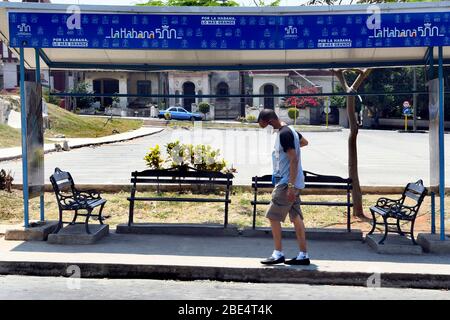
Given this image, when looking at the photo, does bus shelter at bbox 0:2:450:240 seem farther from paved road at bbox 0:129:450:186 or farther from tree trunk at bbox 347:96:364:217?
paved road at bbox 0:129:450:186

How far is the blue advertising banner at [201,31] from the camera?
811 centimetres

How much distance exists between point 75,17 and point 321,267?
14.7 feet

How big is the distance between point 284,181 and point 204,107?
56949 mm

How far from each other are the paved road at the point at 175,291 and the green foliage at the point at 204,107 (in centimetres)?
5651

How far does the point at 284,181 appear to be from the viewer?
Answer: 7051 mm

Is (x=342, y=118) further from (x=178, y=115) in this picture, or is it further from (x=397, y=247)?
(x=397, y=247)

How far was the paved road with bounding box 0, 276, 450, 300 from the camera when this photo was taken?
627 centimetres

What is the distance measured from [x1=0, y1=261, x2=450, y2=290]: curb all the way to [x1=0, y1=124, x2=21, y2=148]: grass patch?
2143cm

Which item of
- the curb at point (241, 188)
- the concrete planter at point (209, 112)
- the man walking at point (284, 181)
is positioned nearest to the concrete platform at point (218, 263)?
the man walking at point (284, 181)

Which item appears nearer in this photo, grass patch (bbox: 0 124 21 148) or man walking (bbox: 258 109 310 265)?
man walking (bbox: 258 109 310 265)

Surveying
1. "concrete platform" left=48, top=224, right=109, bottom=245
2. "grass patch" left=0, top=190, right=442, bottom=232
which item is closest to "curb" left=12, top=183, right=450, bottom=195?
"grass patch" left=0, top=190, right=442, bottom=232

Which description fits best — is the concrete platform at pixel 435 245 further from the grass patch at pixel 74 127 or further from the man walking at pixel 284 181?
the grass patch at pixel 74 127

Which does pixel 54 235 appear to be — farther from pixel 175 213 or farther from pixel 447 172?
pixel 447 172
